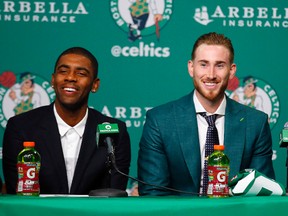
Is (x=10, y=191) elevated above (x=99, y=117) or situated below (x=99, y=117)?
below

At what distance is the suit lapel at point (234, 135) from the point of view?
139 inches

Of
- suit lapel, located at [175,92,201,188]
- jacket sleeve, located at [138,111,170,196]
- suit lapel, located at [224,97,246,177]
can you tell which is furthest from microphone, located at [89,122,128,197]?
suit lapel, located at [224,97,246,177]

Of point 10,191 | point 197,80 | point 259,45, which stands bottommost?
point 10,191

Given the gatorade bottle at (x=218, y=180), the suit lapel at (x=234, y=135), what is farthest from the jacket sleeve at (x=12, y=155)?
the gatorade bottle at (x=218, y=180)

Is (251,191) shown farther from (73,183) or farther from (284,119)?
(284,119)

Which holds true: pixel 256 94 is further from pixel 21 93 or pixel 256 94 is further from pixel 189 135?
pixel 21 93

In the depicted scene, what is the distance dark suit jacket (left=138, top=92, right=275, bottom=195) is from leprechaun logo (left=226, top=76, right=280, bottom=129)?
72 cm

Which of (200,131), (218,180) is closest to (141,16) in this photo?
(200,131)

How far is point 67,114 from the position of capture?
12.7 ft

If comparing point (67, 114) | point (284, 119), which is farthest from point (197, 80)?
point (284, 119)

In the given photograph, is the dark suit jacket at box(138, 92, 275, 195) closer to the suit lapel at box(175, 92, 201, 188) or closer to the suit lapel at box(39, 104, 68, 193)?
the suit lapel at box(175, 92, 201, 188)

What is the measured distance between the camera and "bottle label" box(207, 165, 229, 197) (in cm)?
286

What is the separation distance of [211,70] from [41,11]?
128cm

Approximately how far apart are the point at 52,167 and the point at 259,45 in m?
1.56
